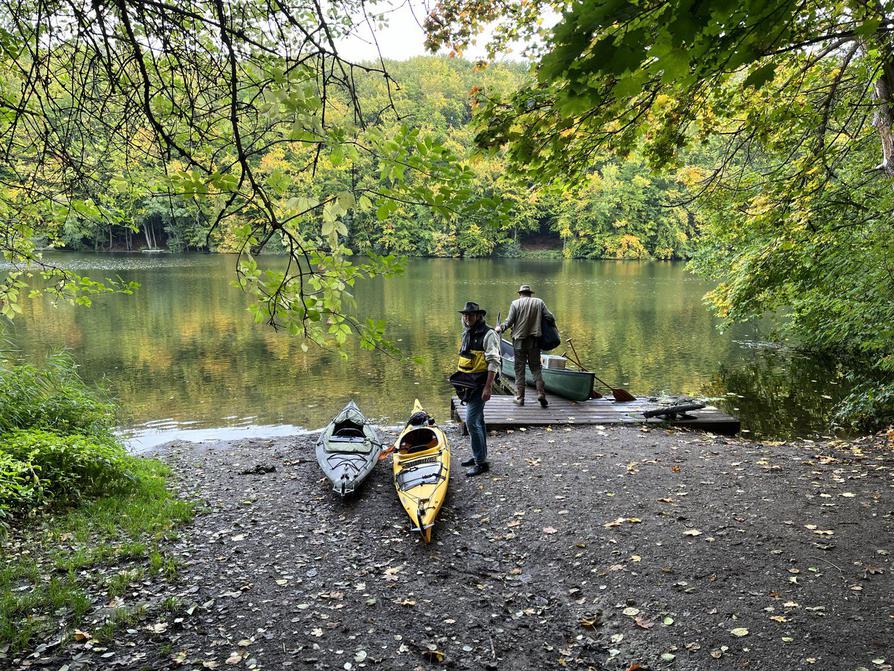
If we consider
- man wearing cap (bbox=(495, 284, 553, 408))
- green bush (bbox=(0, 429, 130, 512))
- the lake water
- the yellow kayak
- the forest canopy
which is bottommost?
the lake water

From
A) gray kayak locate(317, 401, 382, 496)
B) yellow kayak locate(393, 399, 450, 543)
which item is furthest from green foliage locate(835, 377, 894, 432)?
gray kayak locate(317, 401, 382, 496)

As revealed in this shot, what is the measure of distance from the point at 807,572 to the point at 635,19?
423 centimetres

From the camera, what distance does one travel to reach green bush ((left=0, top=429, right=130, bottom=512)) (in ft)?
17.0

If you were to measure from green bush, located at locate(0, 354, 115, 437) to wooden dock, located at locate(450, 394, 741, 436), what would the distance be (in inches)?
225

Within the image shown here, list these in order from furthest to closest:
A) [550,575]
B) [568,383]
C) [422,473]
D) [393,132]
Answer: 1. [568,383]
2. [422,473]
3. [550,575]
4. [393,132]

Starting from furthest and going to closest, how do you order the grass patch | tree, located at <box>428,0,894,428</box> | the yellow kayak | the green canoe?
1. the green canoe
2. the yellow kayak
3. the grass patch
4. tree, located at <box>428,0,894,428</box>

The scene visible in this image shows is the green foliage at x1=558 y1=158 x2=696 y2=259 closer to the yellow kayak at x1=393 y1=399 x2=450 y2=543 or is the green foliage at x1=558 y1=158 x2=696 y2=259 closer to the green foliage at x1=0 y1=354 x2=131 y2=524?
the yellow kayak at x1=393 y1=399 x2=450 y2=543

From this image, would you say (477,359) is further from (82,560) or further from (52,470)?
(52,470)

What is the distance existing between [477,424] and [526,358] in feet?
11.7

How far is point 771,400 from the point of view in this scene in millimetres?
12219

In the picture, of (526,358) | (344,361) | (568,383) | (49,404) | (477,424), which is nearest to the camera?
(477,424)

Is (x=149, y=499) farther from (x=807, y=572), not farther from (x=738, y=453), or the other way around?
(x=738, y=453)

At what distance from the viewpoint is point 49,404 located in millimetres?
7184

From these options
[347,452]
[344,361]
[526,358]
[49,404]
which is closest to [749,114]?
[526,358]
